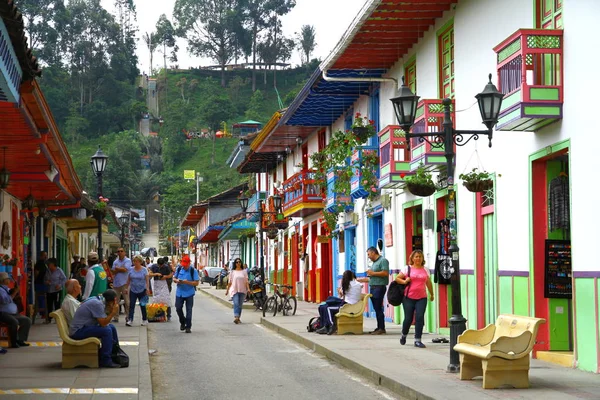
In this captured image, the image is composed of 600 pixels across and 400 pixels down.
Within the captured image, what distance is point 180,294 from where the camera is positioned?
21406 millimetres

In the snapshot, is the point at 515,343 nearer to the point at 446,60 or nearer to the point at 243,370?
the point at 243,370

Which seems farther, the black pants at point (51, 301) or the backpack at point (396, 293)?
the black pants at point (51, 301)

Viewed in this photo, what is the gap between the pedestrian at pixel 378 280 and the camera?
18906 millimetres

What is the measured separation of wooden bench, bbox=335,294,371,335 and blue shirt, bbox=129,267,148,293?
5092 mm

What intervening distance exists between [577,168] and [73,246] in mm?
30687

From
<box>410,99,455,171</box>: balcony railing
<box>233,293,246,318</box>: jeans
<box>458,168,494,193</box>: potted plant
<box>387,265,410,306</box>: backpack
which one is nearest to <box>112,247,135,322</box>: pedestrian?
<box>233,293,246,318</box>: jeans

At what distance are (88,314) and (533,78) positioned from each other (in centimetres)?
667

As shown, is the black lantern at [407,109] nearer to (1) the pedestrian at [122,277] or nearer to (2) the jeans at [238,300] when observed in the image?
(1) the pedestrian at [122,277]

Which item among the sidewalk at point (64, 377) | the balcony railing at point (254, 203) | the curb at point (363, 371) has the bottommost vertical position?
the curb at point (363, 371)

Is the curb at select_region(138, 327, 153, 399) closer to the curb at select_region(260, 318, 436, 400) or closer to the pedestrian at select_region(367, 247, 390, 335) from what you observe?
the curb at select_region(260, 318, 436, 400)

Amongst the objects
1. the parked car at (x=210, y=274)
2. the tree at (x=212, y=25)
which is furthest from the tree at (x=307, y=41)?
the parked car at (x=210, y=274)

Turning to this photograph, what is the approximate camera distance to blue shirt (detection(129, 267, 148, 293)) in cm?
2220

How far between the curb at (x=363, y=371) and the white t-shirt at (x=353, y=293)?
1225 millimetres

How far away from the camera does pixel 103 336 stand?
13.8 meters
